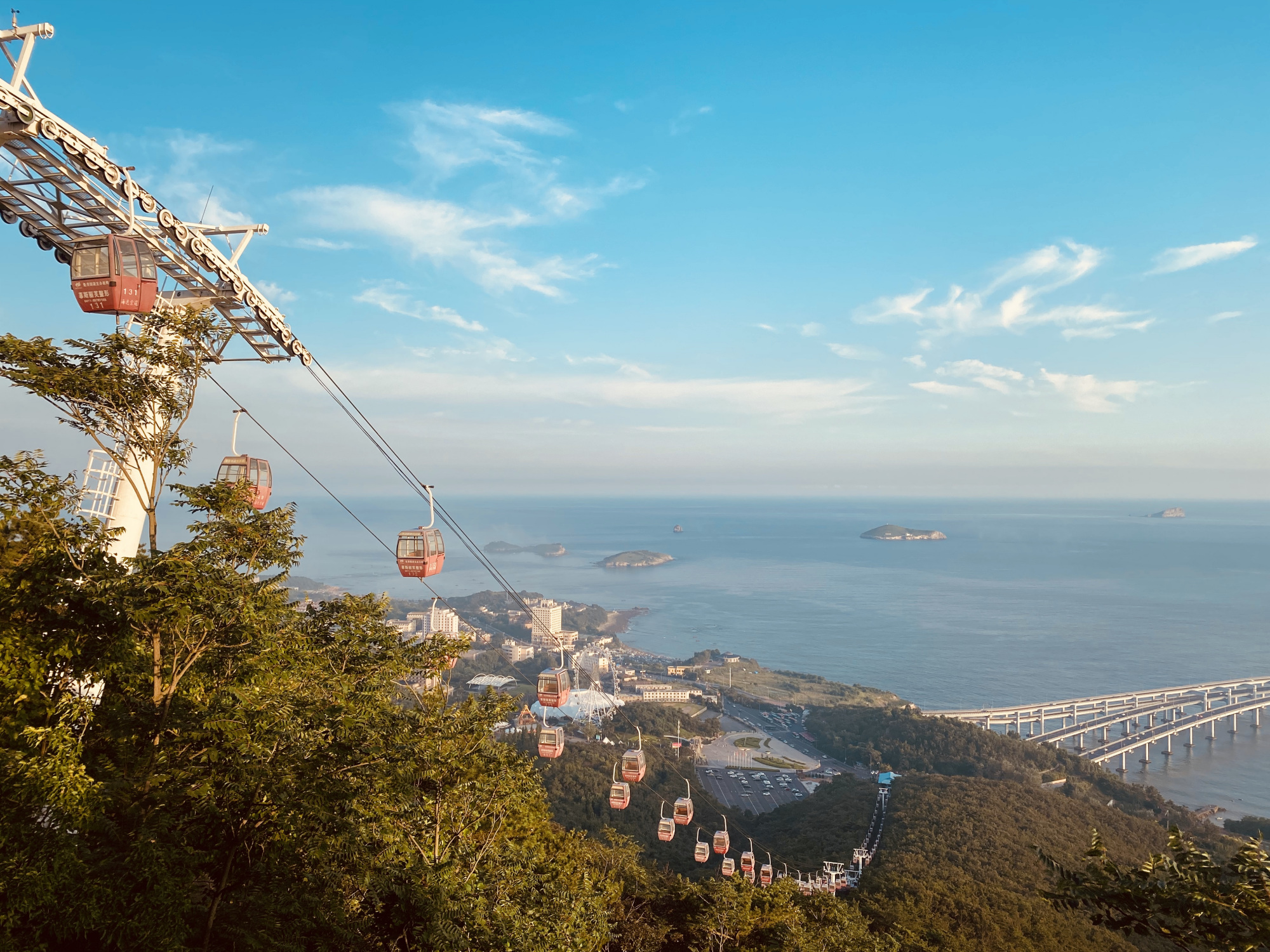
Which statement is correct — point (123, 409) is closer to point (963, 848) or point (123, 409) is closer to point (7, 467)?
point (7, 467)

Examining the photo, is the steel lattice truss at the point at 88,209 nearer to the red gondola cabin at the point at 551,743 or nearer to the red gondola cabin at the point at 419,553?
the red gondola cabin at the point at 419,553

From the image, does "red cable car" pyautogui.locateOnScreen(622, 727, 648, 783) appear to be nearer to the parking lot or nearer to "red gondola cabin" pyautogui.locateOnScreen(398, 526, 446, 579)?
"red gondola cabin" pyautogui.locateOnScreen(398, 526, 446, 579)

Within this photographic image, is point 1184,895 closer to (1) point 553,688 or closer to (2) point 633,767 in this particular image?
(1) point 553,688

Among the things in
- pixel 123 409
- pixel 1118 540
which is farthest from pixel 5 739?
pixel 1118 540

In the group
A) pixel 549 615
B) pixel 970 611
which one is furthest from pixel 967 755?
pixel 970 611

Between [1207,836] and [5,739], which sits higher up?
[5,739]

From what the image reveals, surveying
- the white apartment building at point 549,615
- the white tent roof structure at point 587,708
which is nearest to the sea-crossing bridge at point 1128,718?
the white tent roof structure at point 587,708
